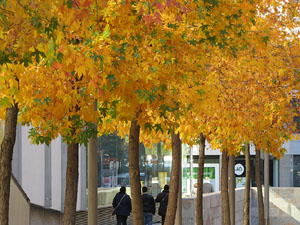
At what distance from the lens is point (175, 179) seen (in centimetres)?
1891

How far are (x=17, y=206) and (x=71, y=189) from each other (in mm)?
4264

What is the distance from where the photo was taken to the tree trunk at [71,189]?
12.6 meters

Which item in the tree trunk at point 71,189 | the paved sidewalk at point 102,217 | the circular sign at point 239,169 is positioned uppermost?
the circular sign at point 239,169

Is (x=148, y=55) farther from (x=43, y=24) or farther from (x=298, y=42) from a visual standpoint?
(x=298, y=42)

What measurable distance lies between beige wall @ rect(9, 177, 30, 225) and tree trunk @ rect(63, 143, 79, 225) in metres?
3.93

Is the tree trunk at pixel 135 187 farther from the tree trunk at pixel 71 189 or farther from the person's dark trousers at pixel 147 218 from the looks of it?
the person's dark trousers at pixel 147 218

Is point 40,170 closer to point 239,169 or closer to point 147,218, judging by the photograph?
point 147,218

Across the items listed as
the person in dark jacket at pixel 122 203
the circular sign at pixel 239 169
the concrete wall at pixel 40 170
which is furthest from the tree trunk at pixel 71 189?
the circular sign at pixel 239 169

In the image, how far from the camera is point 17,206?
16.8 meters

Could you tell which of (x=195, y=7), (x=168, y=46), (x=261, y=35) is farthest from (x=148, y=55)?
(x=261, y=35)

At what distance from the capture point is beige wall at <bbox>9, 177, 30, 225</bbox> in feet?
54.2

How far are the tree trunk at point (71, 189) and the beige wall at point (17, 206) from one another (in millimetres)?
3928

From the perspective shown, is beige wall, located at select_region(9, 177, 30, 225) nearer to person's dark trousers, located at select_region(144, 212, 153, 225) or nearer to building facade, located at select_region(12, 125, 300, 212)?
building facade, located at select_region(12, 125, 300, 212)

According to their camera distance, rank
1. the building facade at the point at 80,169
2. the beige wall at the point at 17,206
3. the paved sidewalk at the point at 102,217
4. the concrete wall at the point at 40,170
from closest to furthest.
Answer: the beige wall at the point at 17,206
the concrete wall at the point at 40,170
the building facade at the point at 80,169
the paved sidewalk at the point at 102,217
